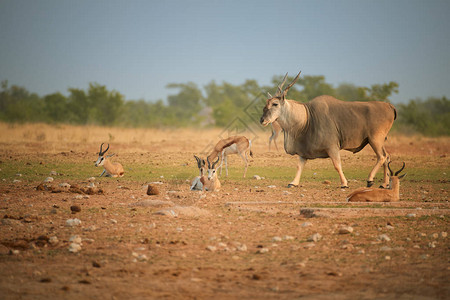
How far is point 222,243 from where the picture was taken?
6.33 m

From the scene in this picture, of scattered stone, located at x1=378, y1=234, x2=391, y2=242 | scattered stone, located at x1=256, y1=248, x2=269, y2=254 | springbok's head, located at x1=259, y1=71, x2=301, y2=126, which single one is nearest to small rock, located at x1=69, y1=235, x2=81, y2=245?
scattered stone, located at x1=256, y1=248, x2=269, y2=254

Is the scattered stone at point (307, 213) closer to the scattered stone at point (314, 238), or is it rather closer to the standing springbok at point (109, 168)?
the scattered stone at point (314, 238)

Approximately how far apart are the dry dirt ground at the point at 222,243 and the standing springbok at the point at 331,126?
0.93m

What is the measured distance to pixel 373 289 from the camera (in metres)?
4.62

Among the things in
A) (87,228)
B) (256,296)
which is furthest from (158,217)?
(256,296)

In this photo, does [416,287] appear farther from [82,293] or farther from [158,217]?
[158,217]

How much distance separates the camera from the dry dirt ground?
4.70 metres

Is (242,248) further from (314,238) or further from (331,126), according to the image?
(331,126)

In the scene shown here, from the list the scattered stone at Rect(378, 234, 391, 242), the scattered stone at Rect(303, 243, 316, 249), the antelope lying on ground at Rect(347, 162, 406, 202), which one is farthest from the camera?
the antelope lying on ground at Rect(347, 162, 406, 202)

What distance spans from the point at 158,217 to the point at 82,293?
336 cm

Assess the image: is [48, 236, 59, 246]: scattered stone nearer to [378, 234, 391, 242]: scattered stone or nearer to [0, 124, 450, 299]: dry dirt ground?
[0, 124, 450, 299]: dry dirt ground

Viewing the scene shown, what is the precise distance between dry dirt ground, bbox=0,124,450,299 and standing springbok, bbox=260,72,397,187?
93cm

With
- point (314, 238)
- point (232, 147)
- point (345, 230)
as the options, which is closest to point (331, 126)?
point (232, 147)

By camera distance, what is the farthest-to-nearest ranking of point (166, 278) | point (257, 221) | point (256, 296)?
point (257, 221)
point (166, 278)
point (256, 296)
